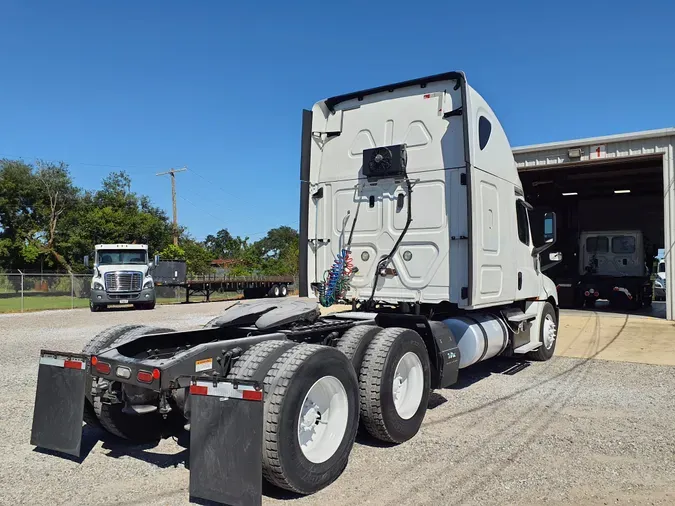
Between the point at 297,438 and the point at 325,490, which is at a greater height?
the point at 297,438

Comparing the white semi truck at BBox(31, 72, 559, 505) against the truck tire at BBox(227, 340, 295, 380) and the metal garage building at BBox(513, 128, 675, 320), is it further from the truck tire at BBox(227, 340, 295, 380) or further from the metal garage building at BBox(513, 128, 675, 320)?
the metal garage building at BBox(513, 128, 675, 320)

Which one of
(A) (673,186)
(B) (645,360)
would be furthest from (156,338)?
(A) (673,186)

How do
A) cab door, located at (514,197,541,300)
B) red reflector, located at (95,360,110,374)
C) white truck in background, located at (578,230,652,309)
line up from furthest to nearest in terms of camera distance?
white truck in background, located at (578,230,652,309)
cab door, located at (514,197,541,300)
red reflector, located at (95,360,110,374)

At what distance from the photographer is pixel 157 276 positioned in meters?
27.6

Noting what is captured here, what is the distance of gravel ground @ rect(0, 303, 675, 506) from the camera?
12.8 feet

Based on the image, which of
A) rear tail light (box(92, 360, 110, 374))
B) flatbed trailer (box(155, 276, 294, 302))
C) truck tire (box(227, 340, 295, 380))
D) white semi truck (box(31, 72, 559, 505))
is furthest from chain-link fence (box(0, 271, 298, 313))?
truck tire (box(227, 340, 295, 380))

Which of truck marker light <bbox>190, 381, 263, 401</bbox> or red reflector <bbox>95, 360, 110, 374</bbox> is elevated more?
red reflector <bbox>95, 360, 110, 374</bbox>

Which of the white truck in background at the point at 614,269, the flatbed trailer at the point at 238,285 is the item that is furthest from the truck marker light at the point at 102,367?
the flatbed trailer at the point at 238,285

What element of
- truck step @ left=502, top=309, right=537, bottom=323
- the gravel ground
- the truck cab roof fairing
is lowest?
the gravel ground

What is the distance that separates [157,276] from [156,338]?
939 inches

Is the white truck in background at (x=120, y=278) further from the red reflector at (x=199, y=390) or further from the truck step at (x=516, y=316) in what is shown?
the red reflector at (x=199, y=390)

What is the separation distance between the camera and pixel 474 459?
15.2 ft

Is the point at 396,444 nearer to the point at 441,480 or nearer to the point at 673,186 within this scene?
the point at 441,480

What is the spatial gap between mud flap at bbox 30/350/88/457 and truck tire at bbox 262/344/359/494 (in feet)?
5.09
